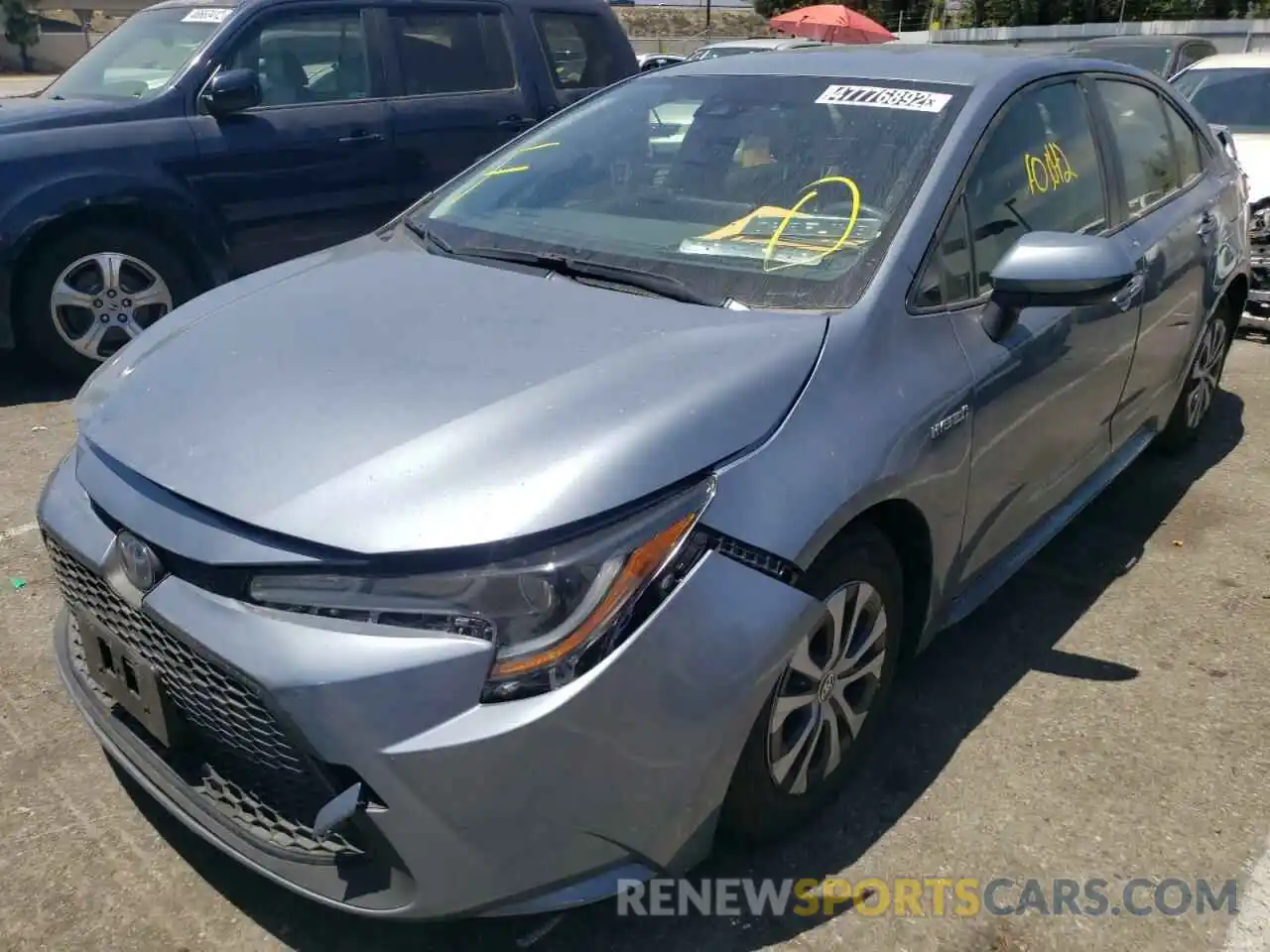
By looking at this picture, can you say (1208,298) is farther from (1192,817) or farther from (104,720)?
(104,720)

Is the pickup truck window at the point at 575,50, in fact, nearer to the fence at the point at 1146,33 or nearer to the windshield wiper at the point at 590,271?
the windshield wiper at the point at 590,271

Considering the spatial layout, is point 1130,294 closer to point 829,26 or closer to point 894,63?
point 894,63

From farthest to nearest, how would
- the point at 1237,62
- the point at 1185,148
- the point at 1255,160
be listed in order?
the point at 1237,62, the point at 1255,160, the point at 1185,148

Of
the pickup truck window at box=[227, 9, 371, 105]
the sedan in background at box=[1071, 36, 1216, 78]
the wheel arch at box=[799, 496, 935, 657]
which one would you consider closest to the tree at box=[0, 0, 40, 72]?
the sedan in background at box=[1071, 36, 1216, 78]

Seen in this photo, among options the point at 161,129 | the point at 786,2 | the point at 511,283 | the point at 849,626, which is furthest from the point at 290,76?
the point at 786,2

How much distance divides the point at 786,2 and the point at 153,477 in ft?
178

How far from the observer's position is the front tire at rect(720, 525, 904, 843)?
7.13 ft

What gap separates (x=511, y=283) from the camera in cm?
267

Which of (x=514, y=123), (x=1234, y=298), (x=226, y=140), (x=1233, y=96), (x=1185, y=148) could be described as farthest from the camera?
(x=1233, y=96)

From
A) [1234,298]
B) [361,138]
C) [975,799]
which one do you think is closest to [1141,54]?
[1234,298]

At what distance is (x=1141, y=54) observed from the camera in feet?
36.2

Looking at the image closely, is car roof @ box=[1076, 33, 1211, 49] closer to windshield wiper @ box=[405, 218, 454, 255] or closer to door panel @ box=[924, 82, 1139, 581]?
door panel @ box=[924, 82, 1139, 581]

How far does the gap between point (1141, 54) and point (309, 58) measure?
8.82 metres

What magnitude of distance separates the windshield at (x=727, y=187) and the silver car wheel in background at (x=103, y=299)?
2.64 m
